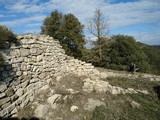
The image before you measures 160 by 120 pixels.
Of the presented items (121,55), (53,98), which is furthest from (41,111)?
(121,55)

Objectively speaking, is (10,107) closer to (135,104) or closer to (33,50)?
(33,50)

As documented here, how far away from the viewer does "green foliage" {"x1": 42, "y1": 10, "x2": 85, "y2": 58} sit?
78.8ft

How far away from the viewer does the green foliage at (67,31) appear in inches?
946

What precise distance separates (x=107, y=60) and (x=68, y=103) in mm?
20040

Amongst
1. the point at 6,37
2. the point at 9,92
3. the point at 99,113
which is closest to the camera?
the point at 9,92

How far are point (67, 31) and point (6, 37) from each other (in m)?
17.5

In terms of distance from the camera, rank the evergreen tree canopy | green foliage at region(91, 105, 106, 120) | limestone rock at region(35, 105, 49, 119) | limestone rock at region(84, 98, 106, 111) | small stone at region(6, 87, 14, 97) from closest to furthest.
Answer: small stone at region(6, 87, 14, 97), limestone rock at region(35, 105, 49, 119), green foliage at region(91, 105, 106, 120), limestone rock at region(84, 98, 106, 111), the evergreen tree canopy

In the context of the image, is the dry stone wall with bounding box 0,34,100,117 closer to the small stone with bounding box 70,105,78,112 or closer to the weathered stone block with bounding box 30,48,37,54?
the weathered stone block with bounding box 30,48,37,54

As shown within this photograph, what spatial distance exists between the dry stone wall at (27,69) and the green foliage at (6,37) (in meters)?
0.28

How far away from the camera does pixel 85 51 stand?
24312mm

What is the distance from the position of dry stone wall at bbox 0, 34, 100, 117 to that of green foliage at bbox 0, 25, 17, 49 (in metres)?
0.28

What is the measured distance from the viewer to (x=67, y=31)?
950 inches

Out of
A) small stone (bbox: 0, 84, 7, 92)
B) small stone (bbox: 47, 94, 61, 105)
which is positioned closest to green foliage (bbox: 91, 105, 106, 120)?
small stone (bbox: 47, 94, 61, 105)

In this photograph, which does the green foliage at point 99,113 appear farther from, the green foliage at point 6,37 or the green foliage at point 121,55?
the green foliage at point 121,55
